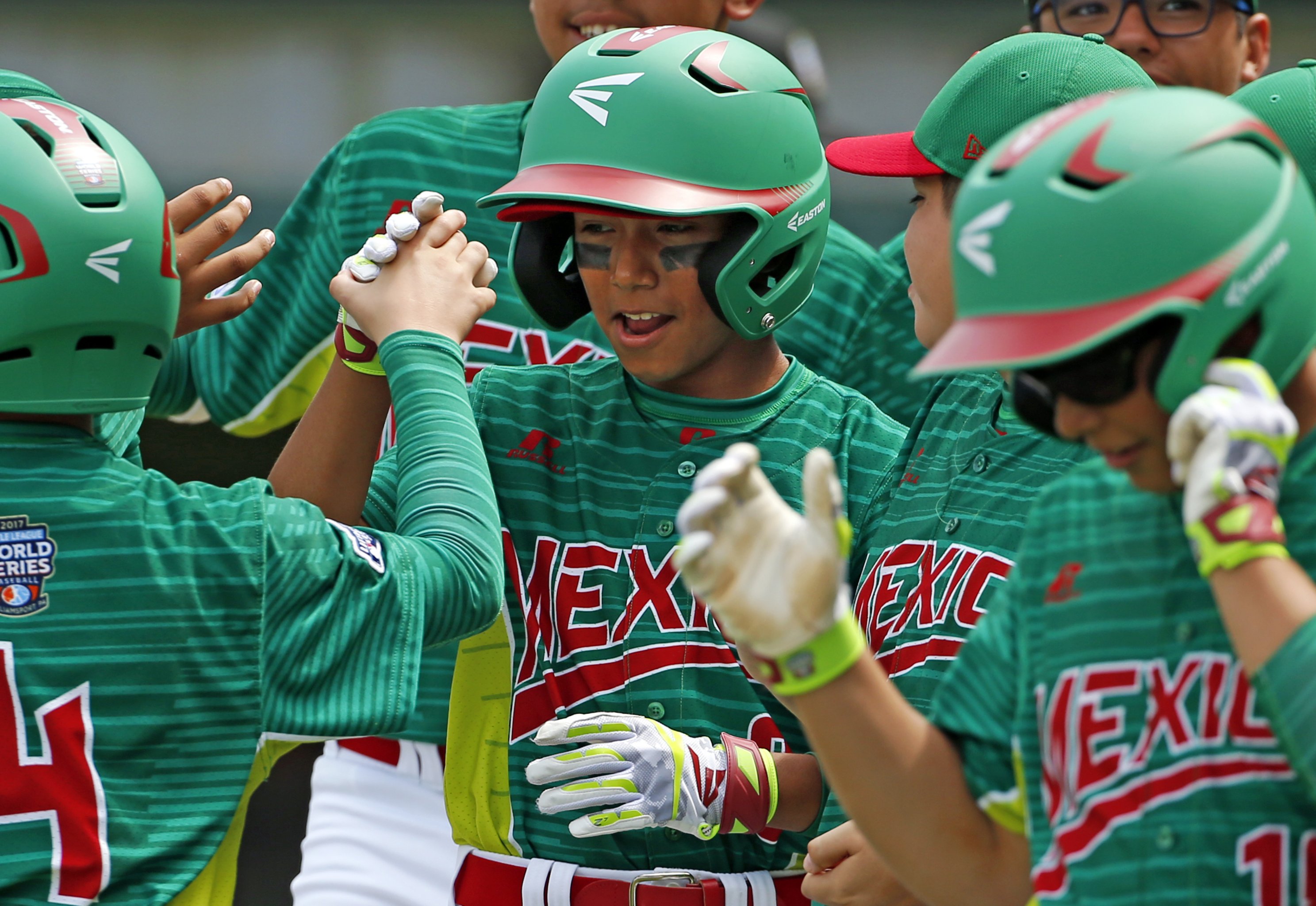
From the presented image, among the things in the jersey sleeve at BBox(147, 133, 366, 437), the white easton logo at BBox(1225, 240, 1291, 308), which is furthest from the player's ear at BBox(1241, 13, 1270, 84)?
the white easton logo at BBox(1225, 240, 1291, 308)

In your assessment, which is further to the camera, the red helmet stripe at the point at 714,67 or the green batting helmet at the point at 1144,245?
the red helmet stripe at the point at 714,67

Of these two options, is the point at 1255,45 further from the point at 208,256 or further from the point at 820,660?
the point at 820,660

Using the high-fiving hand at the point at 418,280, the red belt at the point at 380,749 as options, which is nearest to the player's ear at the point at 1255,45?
the high-fiving hand at the point at 418,280

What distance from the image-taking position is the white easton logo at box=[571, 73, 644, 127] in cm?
319

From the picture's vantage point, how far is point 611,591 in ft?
10.4

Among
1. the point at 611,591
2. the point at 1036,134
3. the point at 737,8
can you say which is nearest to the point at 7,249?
the point at 611,591

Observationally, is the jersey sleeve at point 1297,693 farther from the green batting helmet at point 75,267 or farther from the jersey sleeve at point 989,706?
the green batting helmet at point 75,267

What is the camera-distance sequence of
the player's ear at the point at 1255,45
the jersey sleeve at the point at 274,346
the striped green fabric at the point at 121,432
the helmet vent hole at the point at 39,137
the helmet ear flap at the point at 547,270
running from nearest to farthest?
the helmet vent hole at the point at 39,137 < the striped green fabric at the point at 121,432 < the helmet ear flap at the point at 547,270 < the jersey sleeve at the point at 274,346 < the player's ear at the point at 1255,45

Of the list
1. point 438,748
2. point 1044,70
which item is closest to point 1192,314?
point 1044,70

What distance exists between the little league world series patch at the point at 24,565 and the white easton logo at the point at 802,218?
4.92 feet

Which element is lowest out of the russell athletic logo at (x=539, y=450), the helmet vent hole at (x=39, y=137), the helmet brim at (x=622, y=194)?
the russell athletic logo at (x=539, y=450)

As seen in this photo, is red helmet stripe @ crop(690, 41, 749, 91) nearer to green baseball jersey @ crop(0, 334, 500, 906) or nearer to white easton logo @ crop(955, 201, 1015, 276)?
green baseball jersey @ crop(0, 334, 500, 906)

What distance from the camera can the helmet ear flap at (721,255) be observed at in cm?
318

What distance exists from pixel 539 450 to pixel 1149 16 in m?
2.31
